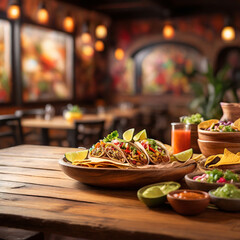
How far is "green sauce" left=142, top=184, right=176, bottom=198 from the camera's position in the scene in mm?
1488

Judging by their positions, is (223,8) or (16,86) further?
(223,8)

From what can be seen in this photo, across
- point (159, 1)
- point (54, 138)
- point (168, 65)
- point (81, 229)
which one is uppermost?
point (159, 1)

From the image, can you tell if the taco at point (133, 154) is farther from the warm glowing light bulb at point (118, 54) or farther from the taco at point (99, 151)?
the warm glowing light bulb at point (118, 54)

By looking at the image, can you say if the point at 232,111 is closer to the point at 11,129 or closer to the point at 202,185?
the point at 202,185

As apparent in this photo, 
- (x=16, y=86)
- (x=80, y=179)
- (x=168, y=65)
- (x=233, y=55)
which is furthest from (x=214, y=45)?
(x=80, y=179)

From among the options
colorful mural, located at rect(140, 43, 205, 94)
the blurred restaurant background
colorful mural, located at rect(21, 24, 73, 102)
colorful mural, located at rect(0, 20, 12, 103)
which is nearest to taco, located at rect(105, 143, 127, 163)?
the blurred restaurant background

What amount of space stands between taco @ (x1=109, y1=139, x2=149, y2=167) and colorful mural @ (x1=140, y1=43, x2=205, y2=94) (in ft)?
28.8

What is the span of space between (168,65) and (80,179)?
921cm

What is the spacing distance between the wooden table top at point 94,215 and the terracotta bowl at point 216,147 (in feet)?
1.96

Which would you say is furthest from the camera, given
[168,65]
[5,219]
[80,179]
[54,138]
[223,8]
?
[168,65]

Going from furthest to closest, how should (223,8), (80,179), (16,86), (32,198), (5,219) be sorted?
(223,8) → (16,86) → (80,179) → (32,198) → (5,219)

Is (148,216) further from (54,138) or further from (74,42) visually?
(74,42)

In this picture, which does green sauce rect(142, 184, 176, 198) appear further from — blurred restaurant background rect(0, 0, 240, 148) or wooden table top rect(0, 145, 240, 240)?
blurred restaurant background rect(0, 0, 240, 148)

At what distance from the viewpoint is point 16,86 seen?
7.73m
